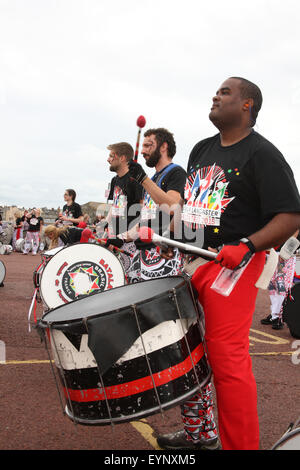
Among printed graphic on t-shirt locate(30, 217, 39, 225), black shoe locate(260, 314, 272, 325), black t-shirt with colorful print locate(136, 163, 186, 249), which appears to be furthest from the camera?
printed graphic on t-shirt locate(30, 217, 39, 225)

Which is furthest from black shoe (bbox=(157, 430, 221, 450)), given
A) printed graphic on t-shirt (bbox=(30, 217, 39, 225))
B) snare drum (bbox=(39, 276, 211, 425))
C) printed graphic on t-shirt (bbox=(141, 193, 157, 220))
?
printed graphic on t-shirt (bbox=(30, 217, 39, 225))

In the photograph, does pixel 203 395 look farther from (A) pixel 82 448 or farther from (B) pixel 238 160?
(B) pixel 238 160

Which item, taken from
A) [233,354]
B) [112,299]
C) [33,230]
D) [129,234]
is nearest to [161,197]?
[112,299]

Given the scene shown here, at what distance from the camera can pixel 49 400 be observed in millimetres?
3211

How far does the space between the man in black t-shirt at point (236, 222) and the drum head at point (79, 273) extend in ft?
4.65

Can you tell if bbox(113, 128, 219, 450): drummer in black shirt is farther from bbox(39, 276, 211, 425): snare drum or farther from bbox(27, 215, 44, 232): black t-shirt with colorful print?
bbox(27, 215, 44, 232): black t-shirt with colorful print

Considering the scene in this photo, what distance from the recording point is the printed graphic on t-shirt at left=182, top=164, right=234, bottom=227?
209 cm

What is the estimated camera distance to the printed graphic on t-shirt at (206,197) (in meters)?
2.09

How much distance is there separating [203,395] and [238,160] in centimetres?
128

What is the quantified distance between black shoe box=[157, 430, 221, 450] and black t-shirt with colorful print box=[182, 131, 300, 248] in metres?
1.12

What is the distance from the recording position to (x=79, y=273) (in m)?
3.64

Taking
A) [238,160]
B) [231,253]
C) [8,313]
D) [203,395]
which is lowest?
[8,313]
